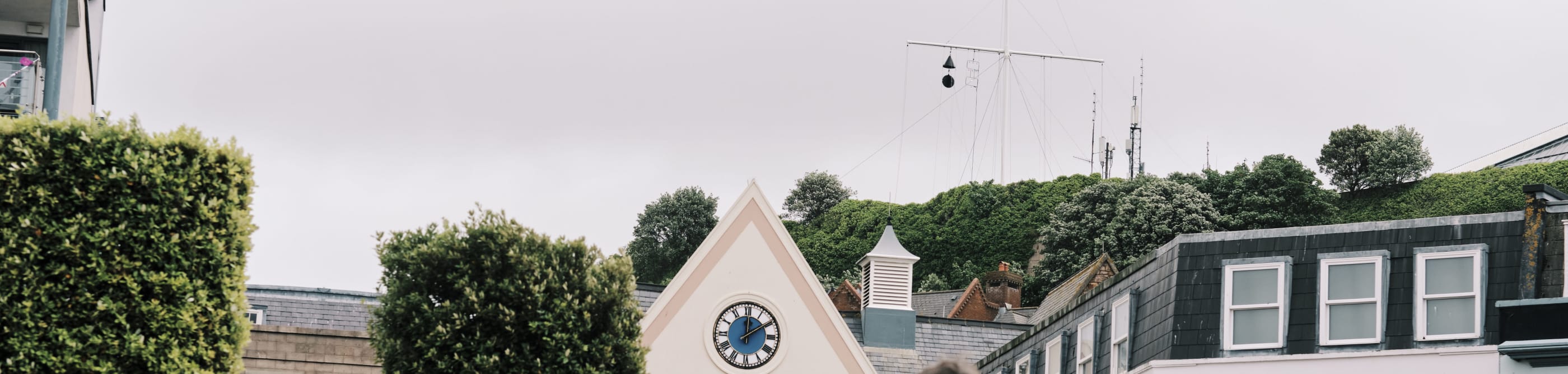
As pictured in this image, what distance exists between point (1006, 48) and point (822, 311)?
63659 millimetres

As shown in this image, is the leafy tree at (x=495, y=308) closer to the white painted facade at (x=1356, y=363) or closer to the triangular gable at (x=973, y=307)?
the white painted facade at (x=1356, y=363)

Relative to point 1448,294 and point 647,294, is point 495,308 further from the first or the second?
point 647,294

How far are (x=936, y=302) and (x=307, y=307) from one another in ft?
120

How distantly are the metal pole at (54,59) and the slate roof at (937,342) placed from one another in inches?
910

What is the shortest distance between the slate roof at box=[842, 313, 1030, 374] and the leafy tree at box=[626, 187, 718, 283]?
169 ft

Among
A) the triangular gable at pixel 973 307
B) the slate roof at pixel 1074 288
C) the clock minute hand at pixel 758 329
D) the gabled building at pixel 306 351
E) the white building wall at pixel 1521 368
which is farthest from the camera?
the triangular gable at pixel 973 307

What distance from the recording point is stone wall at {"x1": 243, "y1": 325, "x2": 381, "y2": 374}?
38.9 metres

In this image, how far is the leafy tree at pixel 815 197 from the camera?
367 feet

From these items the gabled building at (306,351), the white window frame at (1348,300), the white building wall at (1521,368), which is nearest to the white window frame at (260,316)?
the gabled building at (306,351)

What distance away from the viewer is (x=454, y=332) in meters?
27.5

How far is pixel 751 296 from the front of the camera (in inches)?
1758

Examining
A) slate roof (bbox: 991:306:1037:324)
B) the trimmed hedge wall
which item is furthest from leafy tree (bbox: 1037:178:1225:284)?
the trimmed hedge wall

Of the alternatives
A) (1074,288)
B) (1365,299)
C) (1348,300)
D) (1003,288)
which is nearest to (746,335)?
(1348,300)

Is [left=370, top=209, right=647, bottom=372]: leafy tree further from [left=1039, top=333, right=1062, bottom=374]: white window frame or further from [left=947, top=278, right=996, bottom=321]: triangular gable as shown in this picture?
[left=947, top=278, right=996, bottom=321]: triangular gable
